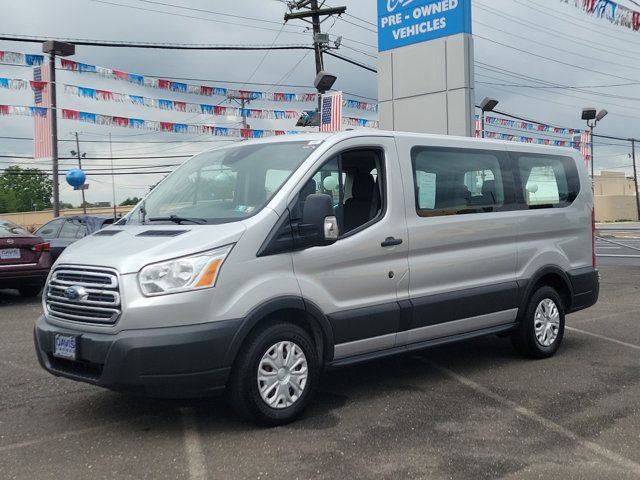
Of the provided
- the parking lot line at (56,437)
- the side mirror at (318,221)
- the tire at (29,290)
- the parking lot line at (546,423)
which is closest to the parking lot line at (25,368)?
the parking lot line at (56,437)

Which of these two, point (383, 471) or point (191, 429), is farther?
point (191, 429)

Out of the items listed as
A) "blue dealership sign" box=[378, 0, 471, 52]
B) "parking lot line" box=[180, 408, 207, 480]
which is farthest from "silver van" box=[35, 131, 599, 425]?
"blue dealership sign" box=[378, 0, 471, 52]

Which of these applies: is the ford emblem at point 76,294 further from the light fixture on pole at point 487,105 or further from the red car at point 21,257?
the light fixture on pole at point 487,105

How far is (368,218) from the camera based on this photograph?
5.34 meters

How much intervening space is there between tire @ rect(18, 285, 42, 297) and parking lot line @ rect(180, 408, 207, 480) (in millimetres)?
8111

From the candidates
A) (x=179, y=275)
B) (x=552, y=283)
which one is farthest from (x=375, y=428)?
(x=552, y=283)

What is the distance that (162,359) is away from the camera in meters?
4.15

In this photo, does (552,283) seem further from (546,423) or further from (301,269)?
(301,269)

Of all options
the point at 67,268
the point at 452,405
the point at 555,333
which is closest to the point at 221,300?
the point at 67,268

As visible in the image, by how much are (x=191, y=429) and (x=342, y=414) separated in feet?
3.52

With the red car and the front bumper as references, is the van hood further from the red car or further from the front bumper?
the red car

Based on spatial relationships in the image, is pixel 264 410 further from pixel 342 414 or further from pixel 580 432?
pixel 580 432

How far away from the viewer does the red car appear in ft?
35.0

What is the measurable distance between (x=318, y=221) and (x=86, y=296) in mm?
1596
